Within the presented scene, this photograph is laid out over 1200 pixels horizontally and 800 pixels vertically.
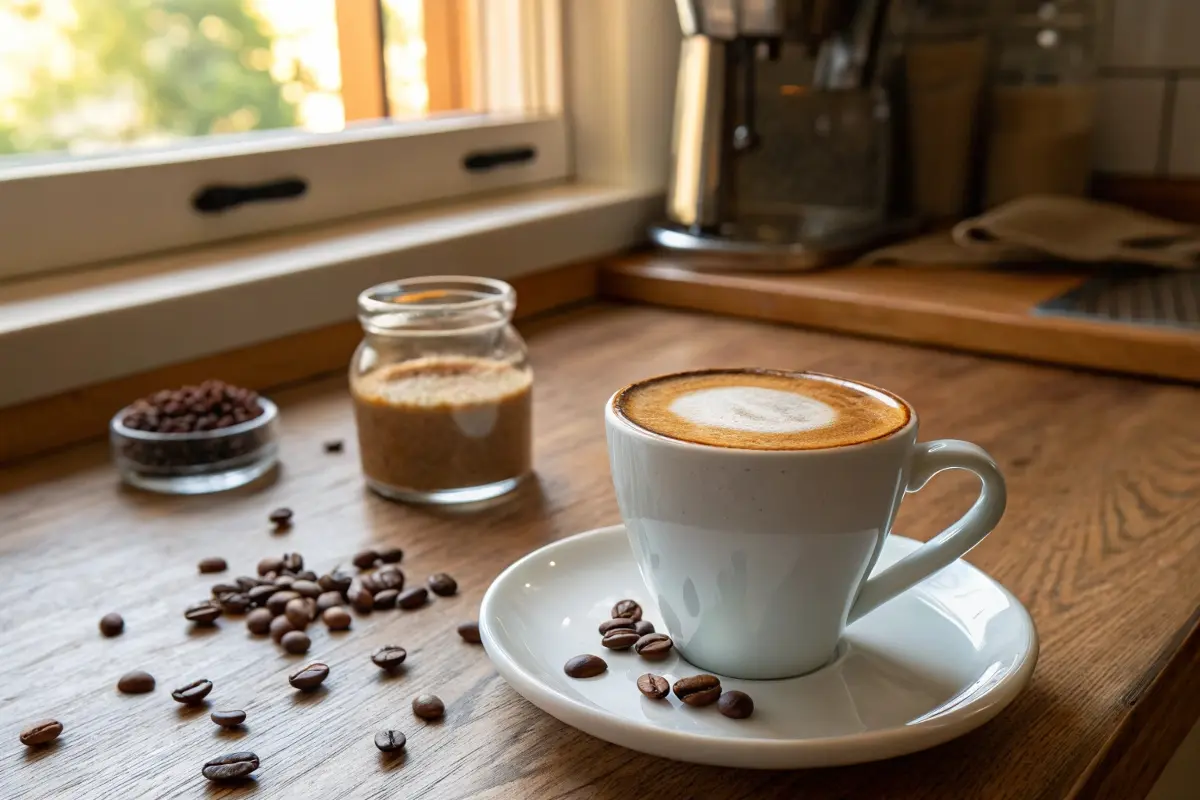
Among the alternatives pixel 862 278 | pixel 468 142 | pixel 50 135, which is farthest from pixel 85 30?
pixel 862 278

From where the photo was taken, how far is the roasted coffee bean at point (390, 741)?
481mm

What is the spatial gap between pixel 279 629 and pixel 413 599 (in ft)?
0.23

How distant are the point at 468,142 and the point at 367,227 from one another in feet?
0.78

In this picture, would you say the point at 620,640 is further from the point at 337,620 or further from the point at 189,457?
the point at 189,457

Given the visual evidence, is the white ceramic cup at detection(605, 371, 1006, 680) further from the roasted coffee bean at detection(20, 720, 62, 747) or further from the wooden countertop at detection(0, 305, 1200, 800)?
the roasted coffee bean at detection(20, 720, 62, 747)

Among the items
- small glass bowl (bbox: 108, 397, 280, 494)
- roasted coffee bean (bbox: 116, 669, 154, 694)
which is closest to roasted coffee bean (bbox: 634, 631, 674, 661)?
roasted coffee bean (bbox: 116, 669, 154, 694)

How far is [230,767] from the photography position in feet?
1.52

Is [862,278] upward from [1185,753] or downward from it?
upward

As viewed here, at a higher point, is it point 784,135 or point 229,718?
point 784,135

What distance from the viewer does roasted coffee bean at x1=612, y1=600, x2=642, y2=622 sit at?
560 mm

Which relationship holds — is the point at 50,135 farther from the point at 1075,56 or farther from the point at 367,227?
the point at 1075,56

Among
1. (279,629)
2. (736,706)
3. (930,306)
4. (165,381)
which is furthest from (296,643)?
(930,306)

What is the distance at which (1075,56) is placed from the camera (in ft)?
4.99

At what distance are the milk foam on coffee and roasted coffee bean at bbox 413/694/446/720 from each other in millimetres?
150
